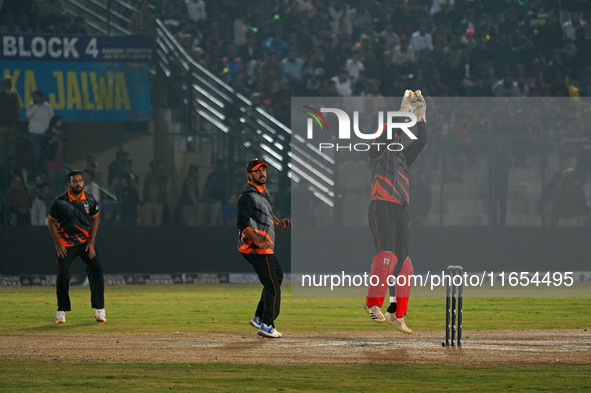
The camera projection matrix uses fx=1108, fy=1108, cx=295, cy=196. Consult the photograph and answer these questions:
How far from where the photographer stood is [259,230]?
14.1 meters

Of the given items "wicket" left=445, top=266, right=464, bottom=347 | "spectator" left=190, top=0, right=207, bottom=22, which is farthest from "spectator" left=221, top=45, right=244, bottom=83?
"wicket" left=445, top=266, right=464, bottom=347

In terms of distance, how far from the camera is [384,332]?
15703 millimetres

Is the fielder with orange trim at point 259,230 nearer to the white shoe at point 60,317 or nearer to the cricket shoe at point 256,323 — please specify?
the cricket shoe at point 256,323

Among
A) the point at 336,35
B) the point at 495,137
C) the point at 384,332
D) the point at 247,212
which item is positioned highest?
the point at 336,35

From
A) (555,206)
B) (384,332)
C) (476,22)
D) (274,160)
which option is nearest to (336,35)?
(476,22)

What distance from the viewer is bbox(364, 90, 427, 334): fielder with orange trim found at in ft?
48.3

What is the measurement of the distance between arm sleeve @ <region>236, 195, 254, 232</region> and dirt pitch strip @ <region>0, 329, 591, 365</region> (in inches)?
59.3

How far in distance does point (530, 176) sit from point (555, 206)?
2.85 ft

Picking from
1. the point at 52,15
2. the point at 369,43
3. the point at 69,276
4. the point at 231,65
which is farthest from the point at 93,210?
the point at 369,43

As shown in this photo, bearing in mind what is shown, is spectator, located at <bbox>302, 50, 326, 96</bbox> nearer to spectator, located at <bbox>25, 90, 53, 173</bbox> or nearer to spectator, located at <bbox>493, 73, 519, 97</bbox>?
spectator, located at <bbox>493, 73, 519, 97</bbox>

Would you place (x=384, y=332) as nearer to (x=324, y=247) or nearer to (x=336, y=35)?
(x=324, y=247)

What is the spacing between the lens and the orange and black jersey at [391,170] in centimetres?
1487

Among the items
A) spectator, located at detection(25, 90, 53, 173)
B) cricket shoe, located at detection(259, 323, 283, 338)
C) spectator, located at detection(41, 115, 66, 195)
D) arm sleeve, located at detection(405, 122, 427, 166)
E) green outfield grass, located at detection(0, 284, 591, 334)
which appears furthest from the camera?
spectator, located at detection(25, 90, 53, 173)

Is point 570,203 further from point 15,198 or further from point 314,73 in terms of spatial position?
point 15,198
